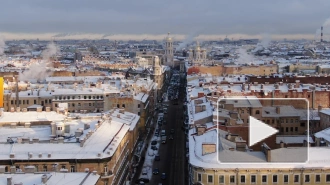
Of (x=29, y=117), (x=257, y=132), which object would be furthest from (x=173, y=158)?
(x=257, y=132)

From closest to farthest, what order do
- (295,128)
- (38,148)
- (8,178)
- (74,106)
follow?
(8,178) → (38,148) → (295,128) → (74,106)

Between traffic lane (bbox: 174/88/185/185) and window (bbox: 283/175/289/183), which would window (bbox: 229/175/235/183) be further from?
traffic lane (bbox: 174/88/185/185)

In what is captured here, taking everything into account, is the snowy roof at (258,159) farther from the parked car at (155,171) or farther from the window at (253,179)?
the parked car at (155,171)

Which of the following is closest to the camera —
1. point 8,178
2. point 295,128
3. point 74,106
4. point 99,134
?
point 8,178

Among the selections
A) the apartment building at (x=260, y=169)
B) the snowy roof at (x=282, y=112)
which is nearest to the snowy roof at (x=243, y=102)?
the snowy roof at (x=282, y=112)

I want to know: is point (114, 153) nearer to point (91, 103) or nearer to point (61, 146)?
point (61, 146)

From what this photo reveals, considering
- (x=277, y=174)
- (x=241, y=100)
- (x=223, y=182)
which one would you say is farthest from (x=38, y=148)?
(x=241, y=100)

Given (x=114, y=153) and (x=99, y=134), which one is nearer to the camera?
(x=114, y=153)
